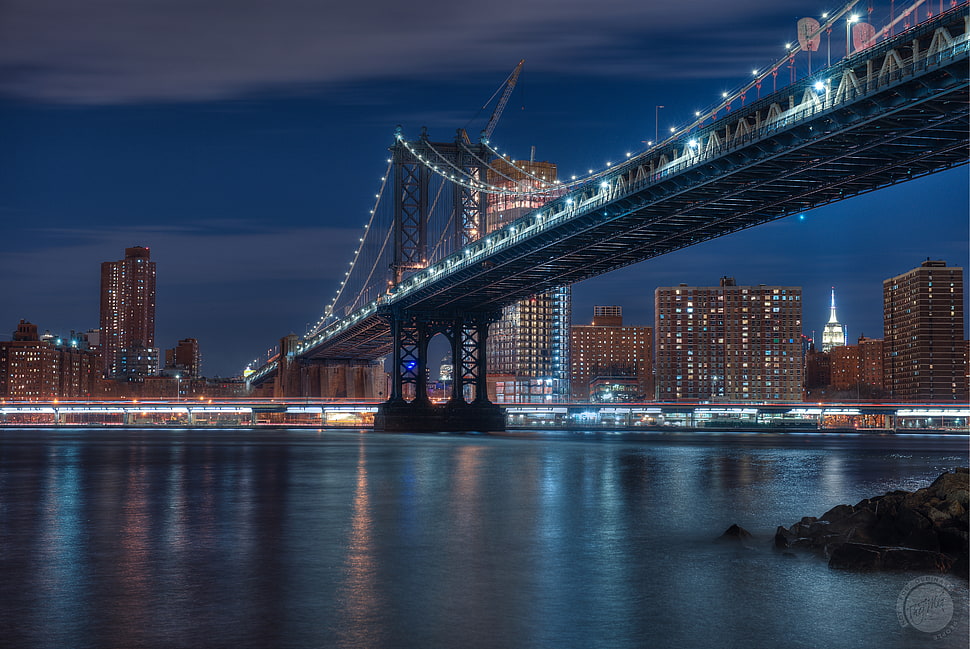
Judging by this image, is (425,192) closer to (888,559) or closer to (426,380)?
(426,380)

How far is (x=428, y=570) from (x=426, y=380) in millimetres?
86824

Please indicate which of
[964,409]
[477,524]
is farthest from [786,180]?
[964,409]

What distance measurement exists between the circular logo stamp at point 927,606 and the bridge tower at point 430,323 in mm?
85720

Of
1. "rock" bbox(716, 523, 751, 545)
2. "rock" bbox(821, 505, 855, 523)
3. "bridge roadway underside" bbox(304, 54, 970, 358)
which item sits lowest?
"rock" bbox(716, 523, 751, 545)

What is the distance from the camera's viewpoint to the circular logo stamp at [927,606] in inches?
467

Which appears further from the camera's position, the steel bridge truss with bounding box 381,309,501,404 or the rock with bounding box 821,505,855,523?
the steel bridge truss with bounding box 381,309,501,404

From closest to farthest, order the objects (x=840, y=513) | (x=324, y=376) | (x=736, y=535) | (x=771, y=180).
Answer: (x=840, y=513), (x=736, y=535), (x=771, y=180), (x=324, y=376)

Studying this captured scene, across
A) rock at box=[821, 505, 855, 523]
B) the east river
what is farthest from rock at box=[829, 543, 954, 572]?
rock at box=[821, 505, 855, 523]

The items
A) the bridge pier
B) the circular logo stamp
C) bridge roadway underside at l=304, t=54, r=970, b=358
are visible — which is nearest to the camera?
the circular logo stamp

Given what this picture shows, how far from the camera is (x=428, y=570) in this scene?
15453mm

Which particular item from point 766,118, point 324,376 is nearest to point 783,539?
point 766,118

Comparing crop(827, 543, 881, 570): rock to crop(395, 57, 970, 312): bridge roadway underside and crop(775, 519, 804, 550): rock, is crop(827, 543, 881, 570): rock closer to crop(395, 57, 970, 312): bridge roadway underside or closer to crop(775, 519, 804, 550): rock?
crop(775, 519, 804, 550): rock

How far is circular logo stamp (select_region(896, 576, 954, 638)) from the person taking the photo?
11.9 m

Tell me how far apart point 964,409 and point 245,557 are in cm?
15245
